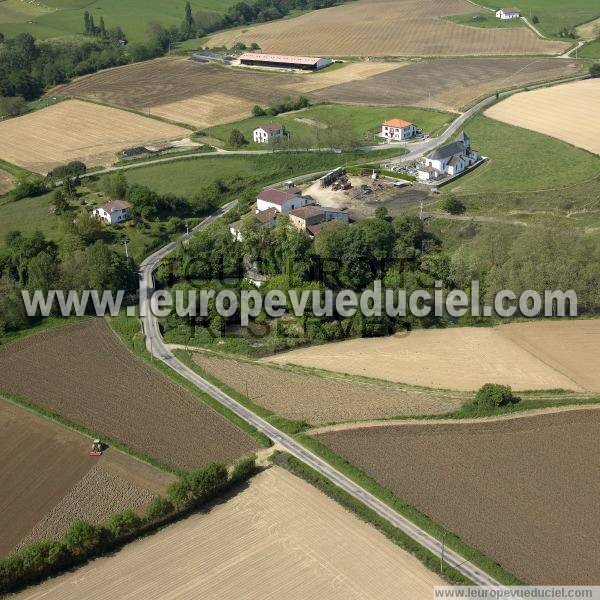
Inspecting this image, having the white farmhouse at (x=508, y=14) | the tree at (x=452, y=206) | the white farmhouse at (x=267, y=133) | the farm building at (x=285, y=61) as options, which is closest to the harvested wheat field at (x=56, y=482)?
the tree at (x=452, y=206)

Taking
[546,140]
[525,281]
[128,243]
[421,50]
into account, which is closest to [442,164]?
[546,140]

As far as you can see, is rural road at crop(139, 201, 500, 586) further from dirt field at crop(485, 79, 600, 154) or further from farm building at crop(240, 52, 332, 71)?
farm building at crop(240, 52, 332, 71)

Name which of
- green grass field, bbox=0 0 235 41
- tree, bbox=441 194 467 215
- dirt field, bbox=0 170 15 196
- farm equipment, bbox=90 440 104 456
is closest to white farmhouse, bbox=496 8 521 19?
green grass field, bbox=0 0 235 41

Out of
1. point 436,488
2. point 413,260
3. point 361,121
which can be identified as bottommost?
point 436,488

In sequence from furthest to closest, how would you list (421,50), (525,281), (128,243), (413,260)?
1. (421,50)
2. (128,243)
3. (413,260)
4. (525,281)

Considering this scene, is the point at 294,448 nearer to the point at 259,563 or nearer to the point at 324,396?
the point at 324,396

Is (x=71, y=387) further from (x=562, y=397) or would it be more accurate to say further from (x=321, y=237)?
(x=562, y=397)

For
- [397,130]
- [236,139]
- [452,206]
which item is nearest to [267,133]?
[236,139]

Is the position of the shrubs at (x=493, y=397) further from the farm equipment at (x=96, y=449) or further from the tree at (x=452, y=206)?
the tree at (x=452, y=206)
